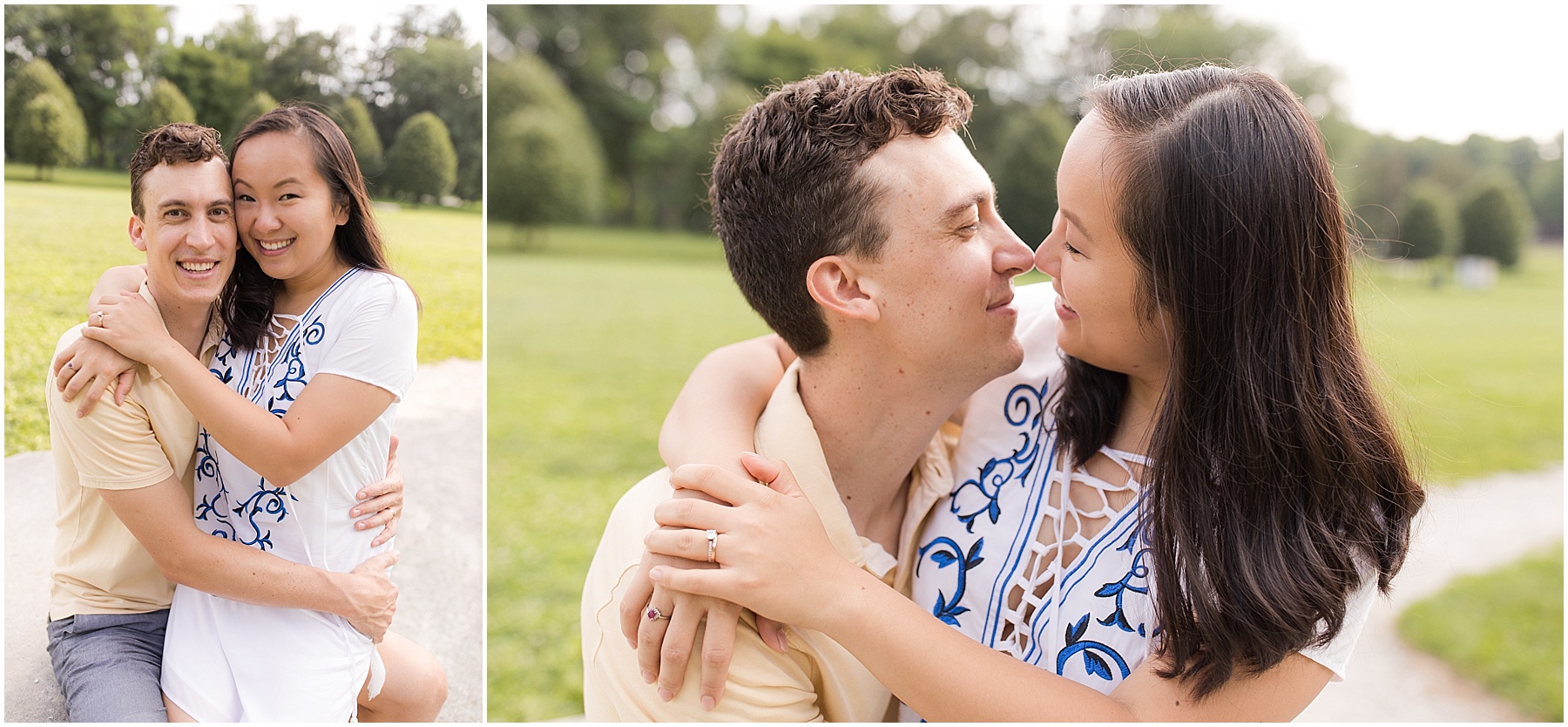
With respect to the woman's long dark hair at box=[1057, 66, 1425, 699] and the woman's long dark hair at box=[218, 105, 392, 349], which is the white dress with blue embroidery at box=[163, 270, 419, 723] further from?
the woman's long dark hair at box=[1057, 66, 1425, 699]

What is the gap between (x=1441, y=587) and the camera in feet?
23.8

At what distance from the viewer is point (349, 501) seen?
8.00 feet

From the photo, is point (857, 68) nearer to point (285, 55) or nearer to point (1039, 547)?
point (285, 55)

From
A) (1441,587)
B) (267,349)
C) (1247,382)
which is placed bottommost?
(1441,587)

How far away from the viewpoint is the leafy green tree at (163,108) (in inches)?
91.1

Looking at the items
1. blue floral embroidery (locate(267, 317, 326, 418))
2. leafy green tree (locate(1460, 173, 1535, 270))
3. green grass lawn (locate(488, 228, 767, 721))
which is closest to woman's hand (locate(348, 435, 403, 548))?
blue floral embroidery (locate(267, 317, 326, 418))

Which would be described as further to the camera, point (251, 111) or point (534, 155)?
point (534, 155)

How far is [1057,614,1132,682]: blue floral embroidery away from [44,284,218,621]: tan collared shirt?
206cm

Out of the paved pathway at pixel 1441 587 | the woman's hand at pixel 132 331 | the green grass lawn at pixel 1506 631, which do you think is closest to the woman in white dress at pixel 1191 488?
the paved pathway at pixel 1441 587

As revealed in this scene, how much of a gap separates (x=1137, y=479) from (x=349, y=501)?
1.93 metres

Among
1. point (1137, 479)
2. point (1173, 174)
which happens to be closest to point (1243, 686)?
point (1137, 479)

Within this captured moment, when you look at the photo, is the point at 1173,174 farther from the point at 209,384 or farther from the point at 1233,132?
the point at 209,384

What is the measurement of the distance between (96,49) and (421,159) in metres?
0.79

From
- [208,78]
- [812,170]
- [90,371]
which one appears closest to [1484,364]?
[812,170]
